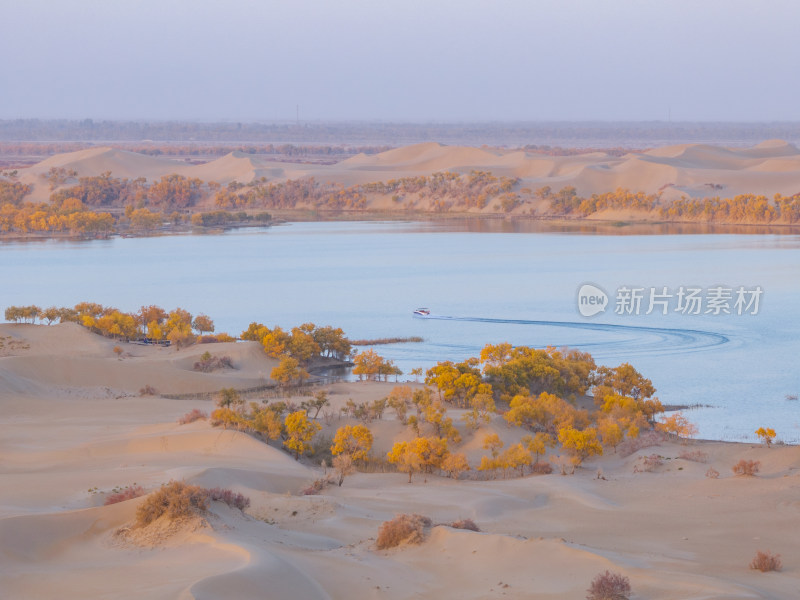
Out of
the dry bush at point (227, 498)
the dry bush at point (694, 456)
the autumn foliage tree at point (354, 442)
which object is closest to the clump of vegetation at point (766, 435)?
the dry bush at point (694, 456)

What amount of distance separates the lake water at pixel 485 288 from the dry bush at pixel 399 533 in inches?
436

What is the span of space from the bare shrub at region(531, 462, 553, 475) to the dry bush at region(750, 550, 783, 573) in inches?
270

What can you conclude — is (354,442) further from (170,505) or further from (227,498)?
(170,505)

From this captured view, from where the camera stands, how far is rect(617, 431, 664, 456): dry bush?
19844 mm

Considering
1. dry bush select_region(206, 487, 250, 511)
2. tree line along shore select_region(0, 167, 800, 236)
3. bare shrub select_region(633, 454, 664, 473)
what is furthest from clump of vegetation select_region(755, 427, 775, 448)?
tree line along shore select_region(0, 167, 800, 236)

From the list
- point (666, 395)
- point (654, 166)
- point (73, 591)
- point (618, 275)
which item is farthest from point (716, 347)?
point (654, 166)

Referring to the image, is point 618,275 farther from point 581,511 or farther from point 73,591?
Answer: point 73,591

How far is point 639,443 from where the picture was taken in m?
20.1

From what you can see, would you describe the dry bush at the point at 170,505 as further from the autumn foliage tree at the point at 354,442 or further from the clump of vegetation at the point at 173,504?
the autumn foliage tree at the point at 354,442

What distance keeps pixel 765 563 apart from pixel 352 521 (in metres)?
4.61

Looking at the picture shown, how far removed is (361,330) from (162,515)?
2336cm

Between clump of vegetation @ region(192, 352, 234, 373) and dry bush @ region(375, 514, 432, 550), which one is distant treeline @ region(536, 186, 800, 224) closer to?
clump of vegetation @ region(192, 352, 234, 373)

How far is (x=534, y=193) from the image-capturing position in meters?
94.2

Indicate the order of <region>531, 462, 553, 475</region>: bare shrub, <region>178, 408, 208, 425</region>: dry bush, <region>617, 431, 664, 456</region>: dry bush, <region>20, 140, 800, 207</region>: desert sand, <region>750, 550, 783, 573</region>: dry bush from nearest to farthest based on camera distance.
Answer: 1. <region>750, 550, 783, 573</region>: dry bush
2. <region>531, 462, 553, 475</region>: bare shrub
3. <region>617, 431, 664, 456</region>: dry bush
4. <region>178, 408, 208, 425</region>: dry bush
5. <region>20, 140, 800, 207</region>: desert sand
